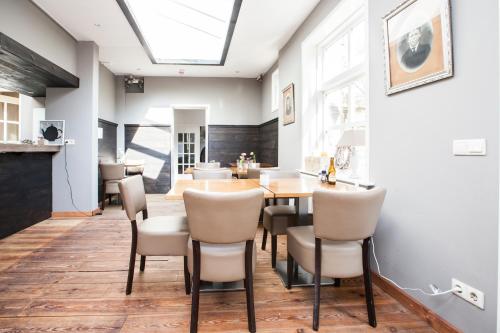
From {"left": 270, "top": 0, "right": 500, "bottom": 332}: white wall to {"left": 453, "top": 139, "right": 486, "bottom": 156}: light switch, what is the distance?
1.3 inches

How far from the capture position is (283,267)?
9.32 feet

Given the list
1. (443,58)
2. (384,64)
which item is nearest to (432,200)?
(443,58)

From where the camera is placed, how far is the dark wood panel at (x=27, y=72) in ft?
10.9

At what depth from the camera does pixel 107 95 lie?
679cm

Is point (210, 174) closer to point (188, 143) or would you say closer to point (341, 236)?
point (341, 236)

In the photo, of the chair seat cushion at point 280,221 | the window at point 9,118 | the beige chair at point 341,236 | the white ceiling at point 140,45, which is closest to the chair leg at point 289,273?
the beige chair at point 341,236

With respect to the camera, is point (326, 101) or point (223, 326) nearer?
point (223, 326)

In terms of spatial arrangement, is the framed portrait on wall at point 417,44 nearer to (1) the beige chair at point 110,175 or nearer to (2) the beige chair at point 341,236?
(2) the beige chair at point 341,236

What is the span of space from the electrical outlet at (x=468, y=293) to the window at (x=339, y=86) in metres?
1.19

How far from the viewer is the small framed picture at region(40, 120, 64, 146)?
15.8 ft

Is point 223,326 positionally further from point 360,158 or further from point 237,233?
point 360,158

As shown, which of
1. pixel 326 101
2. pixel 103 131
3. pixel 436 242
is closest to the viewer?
pixel 436 242

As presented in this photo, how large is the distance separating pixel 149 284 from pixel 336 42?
356cm

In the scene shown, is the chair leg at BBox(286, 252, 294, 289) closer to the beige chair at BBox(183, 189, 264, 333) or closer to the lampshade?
the beige chair at BBox(183, 189, 264, 333)
